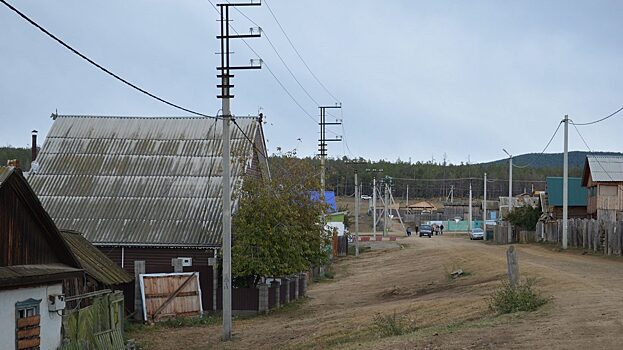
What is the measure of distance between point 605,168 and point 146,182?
114ft

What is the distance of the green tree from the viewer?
33.1 meters

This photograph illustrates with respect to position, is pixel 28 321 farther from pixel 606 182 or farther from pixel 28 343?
pixel 606 182

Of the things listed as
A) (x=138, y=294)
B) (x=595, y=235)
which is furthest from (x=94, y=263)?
(x=595, y=235)

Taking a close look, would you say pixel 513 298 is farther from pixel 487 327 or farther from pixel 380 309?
pixel 380 309

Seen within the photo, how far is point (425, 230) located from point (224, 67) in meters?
74.3

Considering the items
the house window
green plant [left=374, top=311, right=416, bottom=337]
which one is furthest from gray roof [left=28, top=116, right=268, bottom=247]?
the house window

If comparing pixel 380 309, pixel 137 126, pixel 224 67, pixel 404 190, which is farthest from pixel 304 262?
pixel 404 190

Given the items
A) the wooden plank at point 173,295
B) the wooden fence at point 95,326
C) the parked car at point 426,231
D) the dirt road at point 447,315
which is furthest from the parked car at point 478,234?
the wooden fence at point 95,326

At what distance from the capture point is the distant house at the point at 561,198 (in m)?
69.4

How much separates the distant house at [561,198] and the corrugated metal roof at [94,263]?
4652 centimetres

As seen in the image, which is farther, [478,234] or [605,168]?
[478,234]

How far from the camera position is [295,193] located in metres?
35.6

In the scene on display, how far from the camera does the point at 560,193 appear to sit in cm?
6956

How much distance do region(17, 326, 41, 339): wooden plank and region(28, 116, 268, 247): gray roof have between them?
15983mm
